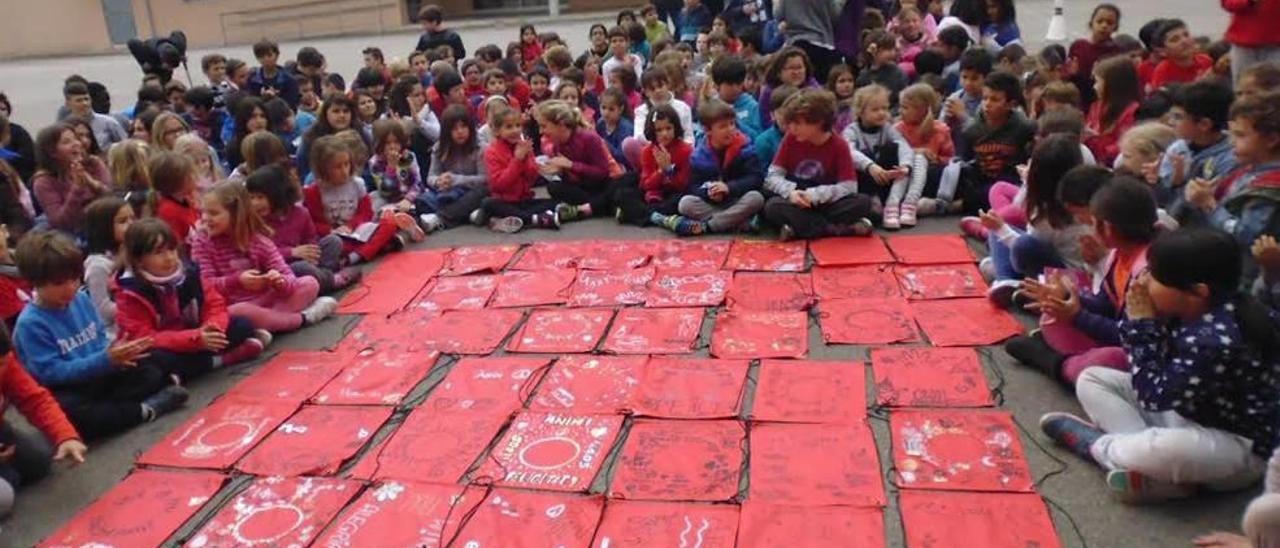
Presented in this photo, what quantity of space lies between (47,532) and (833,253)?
131 inches

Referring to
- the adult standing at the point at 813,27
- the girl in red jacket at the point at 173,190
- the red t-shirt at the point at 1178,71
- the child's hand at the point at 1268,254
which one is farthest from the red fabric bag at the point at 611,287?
the red t-shirt at the point at 1178,71

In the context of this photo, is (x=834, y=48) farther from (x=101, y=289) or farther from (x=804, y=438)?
(x=101, y=289)

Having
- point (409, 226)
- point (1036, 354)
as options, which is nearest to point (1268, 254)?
point (1036, 354)

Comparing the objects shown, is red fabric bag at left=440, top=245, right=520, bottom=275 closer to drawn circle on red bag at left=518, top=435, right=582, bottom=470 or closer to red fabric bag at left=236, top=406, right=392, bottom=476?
red fabric bag at left=236, top=406, right=392, bottom=476

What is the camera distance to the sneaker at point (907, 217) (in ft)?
15.6

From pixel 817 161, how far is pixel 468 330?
203 cm

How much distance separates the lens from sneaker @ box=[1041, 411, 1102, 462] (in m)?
2.61

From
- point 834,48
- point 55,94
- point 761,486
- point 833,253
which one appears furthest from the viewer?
point 55,94

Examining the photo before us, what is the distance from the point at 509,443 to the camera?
2926mm

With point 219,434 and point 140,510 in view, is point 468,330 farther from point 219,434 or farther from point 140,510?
point 140,510

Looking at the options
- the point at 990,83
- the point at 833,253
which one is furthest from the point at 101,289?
the point at 990,83

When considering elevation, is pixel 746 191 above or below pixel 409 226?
above

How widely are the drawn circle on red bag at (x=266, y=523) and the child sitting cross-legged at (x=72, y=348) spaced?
0.87m

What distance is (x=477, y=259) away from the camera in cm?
470
